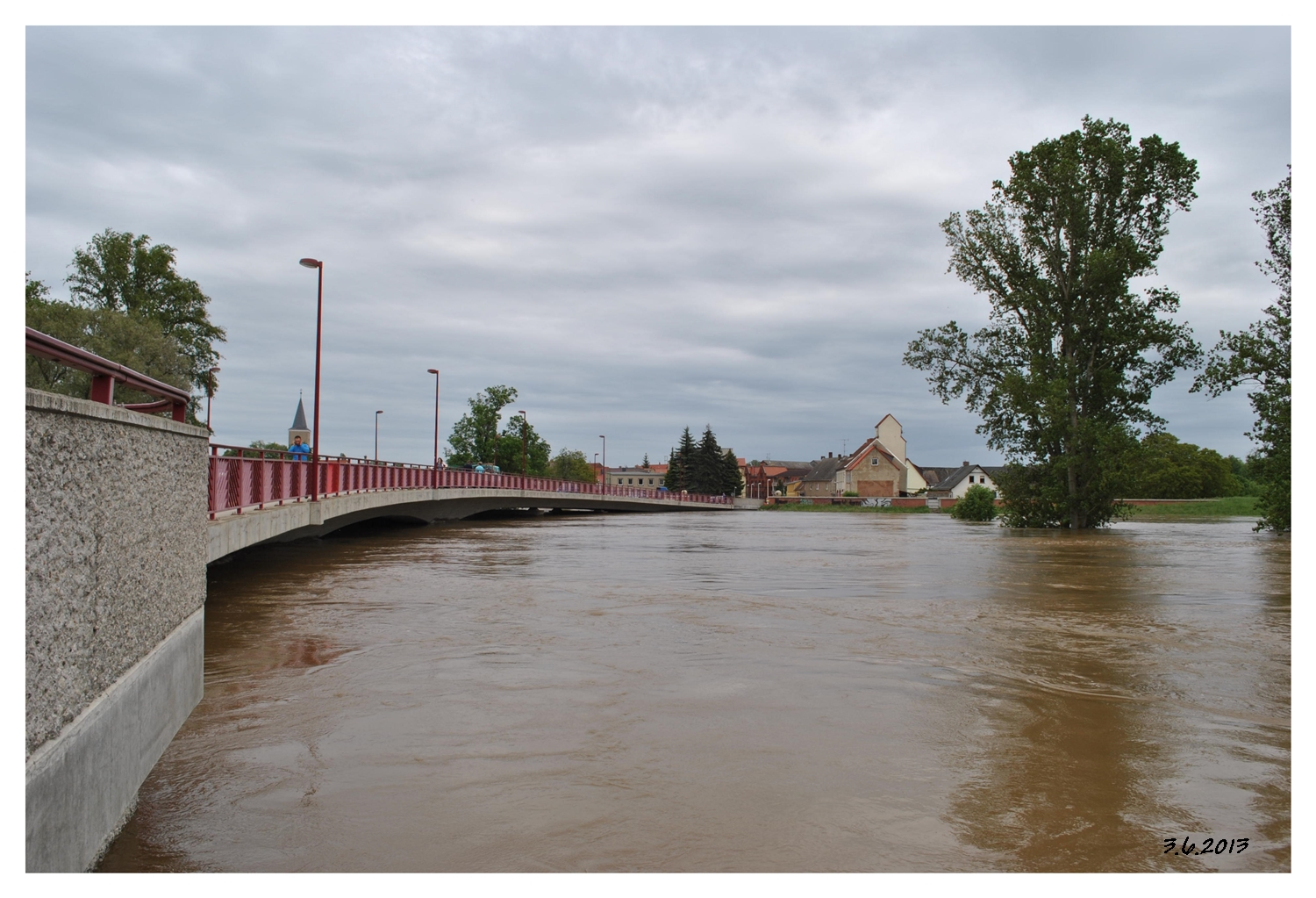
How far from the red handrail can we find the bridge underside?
4666 mm

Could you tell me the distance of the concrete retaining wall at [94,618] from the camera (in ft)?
11.6

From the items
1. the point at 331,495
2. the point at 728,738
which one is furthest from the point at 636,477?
the point at 728,738

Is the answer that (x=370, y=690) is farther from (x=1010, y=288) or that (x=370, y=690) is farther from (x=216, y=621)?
(x=1010, y=288)

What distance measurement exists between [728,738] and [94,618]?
3776 millimetres

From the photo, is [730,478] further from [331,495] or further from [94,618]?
[94,618]

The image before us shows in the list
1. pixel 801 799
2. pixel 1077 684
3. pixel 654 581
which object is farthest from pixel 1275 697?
pixel 654 581

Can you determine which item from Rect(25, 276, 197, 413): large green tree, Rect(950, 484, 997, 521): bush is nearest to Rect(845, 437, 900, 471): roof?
Rect(950, 484, 997, 521): bush

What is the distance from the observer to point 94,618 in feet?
13.9

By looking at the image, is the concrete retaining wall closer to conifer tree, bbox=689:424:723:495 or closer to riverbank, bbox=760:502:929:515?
riverbank, bbox=760:502:929:515

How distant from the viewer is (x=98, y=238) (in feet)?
192

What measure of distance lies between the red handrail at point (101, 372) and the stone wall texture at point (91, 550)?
16cm

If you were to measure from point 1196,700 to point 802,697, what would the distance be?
10.2 feet

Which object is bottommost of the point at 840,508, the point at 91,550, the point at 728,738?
the point at 840,508

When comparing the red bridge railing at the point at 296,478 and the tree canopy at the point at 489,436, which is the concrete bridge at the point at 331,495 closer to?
the red bridge railing at the point at 296,478
